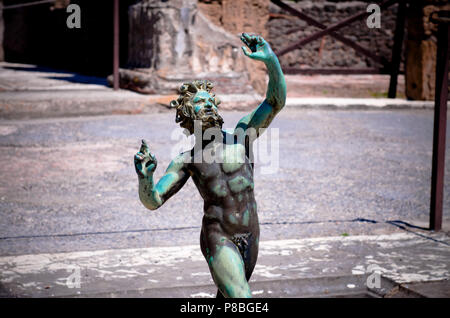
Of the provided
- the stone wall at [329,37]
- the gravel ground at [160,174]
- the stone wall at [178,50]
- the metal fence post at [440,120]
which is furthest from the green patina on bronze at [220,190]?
the stone wall at [329,37]

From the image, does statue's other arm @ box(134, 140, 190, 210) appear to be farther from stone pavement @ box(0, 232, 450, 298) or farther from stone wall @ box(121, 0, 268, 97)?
stone wall @ box(121, 0, 268, 97)

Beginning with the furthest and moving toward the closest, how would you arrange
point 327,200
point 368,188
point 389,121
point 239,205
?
point 389,121
point 368,188
point 327,200
point 239,205

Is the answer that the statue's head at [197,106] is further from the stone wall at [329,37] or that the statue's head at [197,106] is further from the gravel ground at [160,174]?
the stone wall at [329,37]

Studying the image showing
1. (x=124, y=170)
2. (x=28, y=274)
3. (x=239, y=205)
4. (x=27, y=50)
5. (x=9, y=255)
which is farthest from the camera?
(x=27, y=50)

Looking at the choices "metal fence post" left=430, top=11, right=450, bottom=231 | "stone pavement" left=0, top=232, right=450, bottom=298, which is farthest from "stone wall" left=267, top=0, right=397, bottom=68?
"stone pavement" left=0, top=232, right=450, bottom=298

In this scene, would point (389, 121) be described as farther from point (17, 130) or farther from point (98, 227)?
point (98, 227)

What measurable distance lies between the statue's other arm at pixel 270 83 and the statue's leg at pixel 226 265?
487mm

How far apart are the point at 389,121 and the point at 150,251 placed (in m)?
6.01

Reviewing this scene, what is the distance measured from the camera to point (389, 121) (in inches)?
365

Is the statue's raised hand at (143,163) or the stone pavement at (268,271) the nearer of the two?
the statue's raised hand at (143,163)

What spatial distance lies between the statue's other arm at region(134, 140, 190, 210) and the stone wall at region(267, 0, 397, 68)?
15738 mm

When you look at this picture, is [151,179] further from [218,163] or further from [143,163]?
[218,163]

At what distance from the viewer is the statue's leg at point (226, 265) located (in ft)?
8.25
